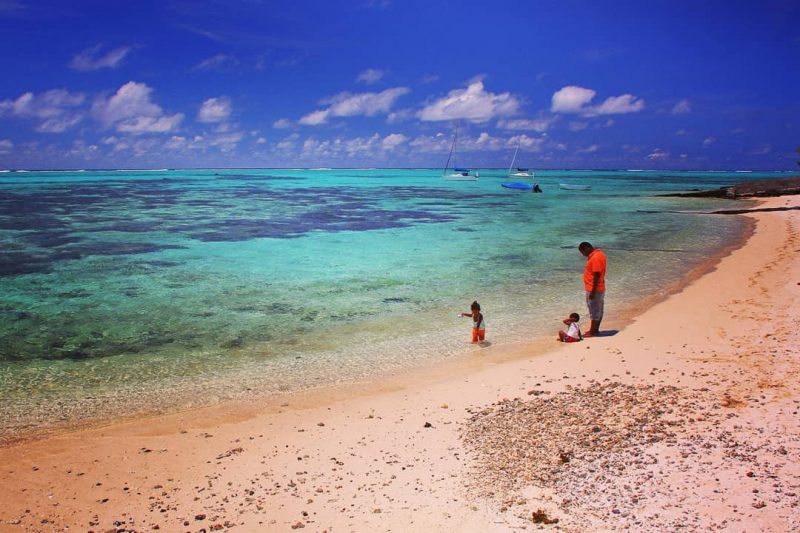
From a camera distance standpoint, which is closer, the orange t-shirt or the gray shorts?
the orange t-shirt

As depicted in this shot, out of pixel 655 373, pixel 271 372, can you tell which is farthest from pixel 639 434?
pixel 271 372

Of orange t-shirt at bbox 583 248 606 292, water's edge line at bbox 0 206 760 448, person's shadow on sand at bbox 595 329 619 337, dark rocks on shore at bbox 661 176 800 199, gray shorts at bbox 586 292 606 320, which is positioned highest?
dark rocks on shore at bbox 661 176 800 199

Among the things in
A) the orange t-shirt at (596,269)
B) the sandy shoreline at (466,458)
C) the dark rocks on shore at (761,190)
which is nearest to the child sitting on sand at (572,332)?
the orange t-shirt at (596,269)

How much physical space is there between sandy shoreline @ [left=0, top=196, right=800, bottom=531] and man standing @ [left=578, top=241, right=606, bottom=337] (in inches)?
66.8

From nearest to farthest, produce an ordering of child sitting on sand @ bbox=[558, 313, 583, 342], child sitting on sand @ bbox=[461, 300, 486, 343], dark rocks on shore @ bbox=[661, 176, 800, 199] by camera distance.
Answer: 1. child sitting on sand @ bbox=[558, 313, 583, 342]
2. child sitting on sand @ bbox=[461, 300, 486, 343]
3. dark rocks on shore @ bbox=[661, 176, 800, 199]

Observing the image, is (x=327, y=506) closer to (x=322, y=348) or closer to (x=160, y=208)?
(x=322, y=348)

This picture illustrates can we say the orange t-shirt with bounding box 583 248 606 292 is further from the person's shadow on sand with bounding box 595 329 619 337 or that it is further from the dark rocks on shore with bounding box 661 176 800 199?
the dark rocks on shore with bounding box 661 176 800 199

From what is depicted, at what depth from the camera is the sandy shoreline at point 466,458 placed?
4.84 meters

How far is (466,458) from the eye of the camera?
5961mm

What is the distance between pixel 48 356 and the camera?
1047cm

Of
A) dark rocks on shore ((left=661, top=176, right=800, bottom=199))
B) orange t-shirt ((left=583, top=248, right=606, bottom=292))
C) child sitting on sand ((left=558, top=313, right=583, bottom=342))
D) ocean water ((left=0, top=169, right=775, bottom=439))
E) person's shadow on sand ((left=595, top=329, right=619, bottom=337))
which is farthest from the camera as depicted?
dark rocks on shore ((left=661, top=176, right=800, bottom=199))

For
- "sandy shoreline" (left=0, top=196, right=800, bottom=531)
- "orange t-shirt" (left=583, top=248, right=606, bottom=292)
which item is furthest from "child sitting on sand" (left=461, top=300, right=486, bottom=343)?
"orange t-shirt" (left=583, top=248, right=606, bottom=292)

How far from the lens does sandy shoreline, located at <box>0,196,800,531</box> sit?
4.84m

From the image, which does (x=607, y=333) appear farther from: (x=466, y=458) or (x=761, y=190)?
(x=761, y=190)
